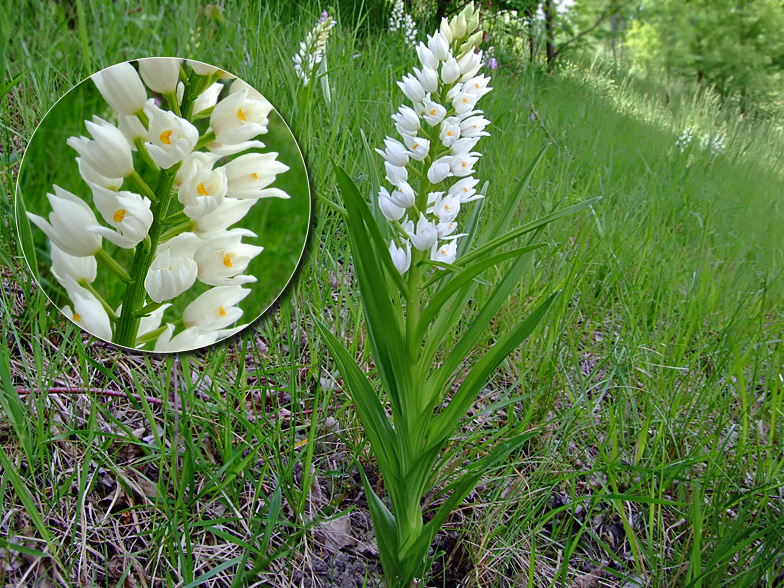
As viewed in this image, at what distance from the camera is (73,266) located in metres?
0.63

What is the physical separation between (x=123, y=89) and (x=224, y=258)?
0.22 meters

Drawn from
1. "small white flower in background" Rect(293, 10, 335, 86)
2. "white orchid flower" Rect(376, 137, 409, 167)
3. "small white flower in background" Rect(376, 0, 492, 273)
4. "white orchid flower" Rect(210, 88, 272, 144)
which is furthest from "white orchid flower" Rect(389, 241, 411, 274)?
"small white flower in background" Rect(293, 10, 335, 86)

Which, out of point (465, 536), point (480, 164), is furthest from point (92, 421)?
point (480, 164)

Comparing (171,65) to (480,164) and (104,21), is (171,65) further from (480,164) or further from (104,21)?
(480,164)

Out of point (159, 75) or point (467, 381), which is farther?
point (467, 381)

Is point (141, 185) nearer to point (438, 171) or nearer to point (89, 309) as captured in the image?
point (89, 309)

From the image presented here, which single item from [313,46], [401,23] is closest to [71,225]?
[313,46]

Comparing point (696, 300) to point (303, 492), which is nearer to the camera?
point (303, 492)

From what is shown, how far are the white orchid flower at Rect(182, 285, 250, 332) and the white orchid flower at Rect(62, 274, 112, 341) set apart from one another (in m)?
0.10

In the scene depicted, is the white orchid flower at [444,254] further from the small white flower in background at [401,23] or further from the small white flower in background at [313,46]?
the small white flower in background at [401,23]

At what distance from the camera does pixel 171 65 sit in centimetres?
63

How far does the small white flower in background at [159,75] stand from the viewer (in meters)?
0.62

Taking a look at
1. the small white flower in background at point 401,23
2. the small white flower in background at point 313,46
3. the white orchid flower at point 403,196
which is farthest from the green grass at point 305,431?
the small white flower in background at point 401,23

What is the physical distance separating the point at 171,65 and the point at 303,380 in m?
0.65
